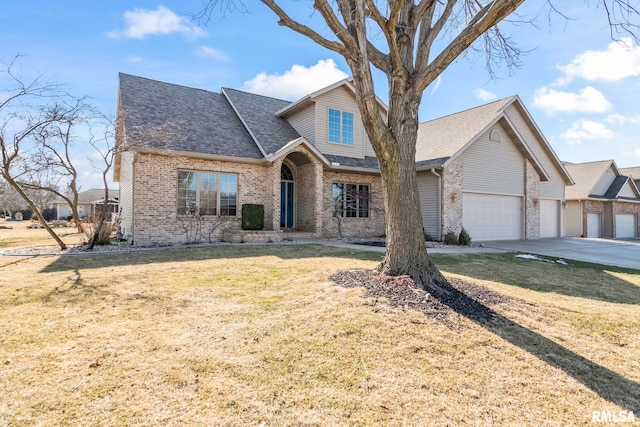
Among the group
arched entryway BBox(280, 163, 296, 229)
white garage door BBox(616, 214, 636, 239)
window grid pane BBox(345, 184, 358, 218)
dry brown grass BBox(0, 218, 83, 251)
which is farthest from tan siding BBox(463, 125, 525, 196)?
dry brown grass BBox(0, 218, 83, 251)

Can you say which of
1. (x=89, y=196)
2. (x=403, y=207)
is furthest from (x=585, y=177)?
(x=89, y=196)

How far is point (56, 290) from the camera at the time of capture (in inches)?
228

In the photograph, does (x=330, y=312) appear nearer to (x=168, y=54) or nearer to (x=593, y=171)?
(x=168, y=54)

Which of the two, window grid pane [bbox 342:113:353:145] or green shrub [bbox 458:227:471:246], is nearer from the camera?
green shrub [bbox 458:227:471:246]

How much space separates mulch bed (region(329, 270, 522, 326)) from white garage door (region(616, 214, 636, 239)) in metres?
27.2

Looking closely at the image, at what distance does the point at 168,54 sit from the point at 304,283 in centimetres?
1082

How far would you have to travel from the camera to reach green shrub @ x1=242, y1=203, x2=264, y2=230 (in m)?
13.6

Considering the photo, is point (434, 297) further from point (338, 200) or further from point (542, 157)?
point (542, 157)

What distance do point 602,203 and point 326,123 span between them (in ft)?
74.7

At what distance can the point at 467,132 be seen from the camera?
56.0 ft

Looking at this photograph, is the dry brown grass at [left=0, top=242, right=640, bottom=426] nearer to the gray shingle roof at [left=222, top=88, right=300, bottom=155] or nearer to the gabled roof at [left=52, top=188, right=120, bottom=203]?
the gray shingle roof at [left=222, top=88, right=300, bottom=155]

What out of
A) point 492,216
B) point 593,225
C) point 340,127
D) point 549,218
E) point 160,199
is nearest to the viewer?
point 160,199

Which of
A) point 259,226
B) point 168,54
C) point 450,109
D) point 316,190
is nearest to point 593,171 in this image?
point 450,109

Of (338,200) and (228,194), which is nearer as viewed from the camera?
(228,194)
